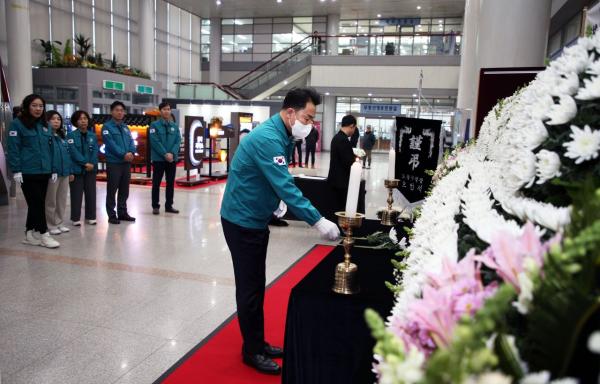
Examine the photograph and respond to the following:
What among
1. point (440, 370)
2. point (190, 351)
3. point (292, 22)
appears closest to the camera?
point (440, 370)

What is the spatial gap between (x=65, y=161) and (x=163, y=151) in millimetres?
1699

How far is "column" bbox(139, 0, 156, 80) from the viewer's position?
20656mm

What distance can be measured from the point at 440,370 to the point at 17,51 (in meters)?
16.0

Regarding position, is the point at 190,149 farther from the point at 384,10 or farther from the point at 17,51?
the point at 384,10

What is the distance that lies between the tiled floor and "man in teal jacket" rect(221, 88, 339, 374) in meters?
0.61

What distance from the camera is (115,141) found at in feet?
20.4

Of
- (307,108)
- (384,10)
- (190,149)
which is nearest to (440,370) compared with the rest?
(307,108)

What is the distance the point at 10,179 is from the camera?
7902 millimetres

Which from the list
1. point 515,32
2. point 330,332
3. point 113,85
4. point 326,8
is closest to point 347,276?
point 330,332

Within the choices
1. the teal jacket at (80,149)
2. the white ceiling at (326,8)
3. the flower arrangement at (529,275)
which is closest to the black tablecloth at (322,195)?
the teal jacket at (80,149)

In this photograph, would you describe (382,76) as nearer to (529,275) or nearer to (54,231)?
(54,231)

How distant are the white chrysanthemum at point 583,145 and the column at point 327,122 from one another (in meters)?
22.4

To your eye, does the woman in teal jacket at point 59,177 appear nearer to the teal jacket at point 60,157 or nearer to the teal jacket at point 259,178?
the teal jacket at point 60,157

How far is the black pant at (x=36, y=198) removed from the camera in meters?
4.79
